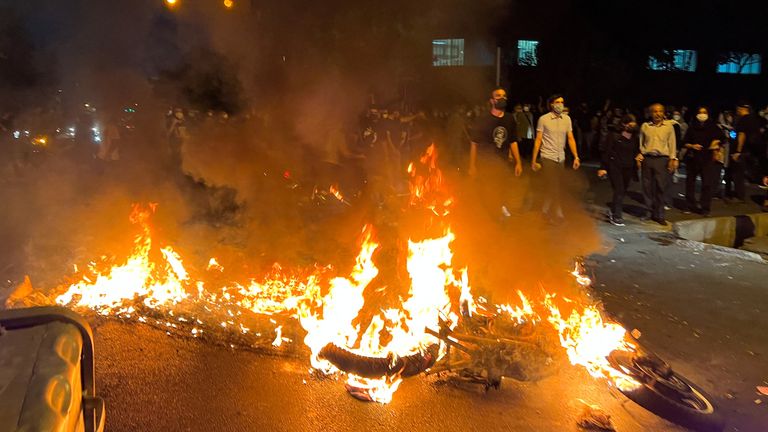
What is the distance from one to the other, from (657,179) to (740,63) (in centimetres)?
2475

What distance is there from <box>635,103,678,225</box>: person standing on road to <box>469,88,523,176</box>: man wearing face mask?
159cm

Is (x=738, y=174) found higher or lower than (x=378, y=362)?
higher

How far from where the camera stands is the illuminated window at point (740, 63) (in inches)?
1035

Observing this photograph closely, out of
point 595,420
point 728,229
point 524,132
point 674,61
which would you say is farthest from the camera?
point 674,61

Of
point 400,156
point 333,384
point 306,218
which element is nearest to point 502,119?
point 400,156

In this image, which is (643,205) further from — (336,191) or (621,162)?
(336,191)

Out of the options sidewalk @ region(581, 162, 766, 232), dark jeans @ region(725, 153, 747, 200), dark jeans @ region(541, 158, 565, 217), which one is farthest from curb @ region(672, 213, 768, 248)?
dark jeans @ region(541, 158, 565, 217)

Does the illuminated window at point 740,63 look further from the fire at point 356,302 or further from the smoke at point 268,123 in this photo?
the fire at point 356,302

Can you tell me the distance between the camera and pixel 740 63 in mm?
27547

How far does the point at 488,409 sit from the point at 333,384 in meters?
0.87

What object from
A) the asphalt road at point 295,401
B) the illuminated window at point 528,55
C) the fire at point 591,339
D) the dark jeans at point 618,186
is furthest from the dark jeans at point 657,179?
the illuminated window at point 528,55

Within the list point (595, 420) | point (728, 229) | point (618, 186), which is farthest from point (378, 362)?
point (728, 229)

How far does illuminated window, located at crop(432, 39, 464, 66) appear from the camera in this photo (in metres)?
6.45

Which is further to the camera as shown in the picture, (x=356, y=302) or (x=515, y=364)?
(x=356, y=302)
